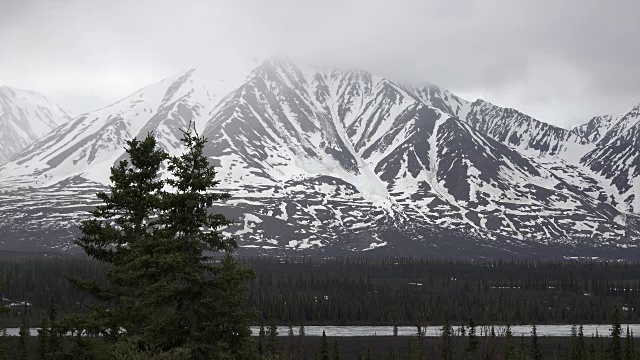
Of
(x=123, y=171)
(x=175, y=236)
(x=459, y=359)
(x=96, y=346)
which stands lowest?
(x=459, y=359)

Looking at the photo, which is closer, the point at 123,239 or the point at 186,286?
the point at 186,286

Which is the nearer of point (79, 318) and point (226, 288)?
point (226, 288)

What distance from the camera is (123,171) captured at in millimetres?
30188

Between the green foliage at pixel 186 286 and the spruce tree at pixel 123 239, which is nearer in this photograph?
the green foliage at pixel 186 286

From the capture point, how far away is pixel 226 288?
23.7 meters

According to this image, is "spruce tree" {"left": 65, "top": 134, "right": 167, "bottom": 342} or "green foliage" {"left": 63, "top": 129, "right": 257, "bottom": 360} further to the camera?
"spruce tree" {"left": 65, "top": 134, "right": 167, "bottom": 342}

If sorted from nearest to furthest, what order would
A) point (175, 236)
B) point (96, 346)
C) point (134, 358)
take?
point (134, 358)
point (175, 236)
point (96, 346)

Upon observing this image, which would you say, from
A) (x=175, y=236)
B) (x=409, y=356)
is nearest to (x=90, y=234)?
(x=175, y=236)

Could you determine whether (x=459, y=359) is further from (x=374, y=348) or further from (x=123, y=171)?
(x=123, y=171)

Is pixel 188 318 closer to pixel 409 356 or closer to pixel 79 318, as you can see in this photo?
pixel 79 318

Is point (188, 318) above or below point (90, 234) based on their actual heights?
below

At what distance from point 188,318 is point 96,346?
635 centimetres

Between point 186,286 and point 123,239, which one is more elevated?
point 123,239

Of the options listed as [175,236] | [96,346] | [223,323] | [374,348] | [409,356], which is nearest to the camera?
[223,323]
